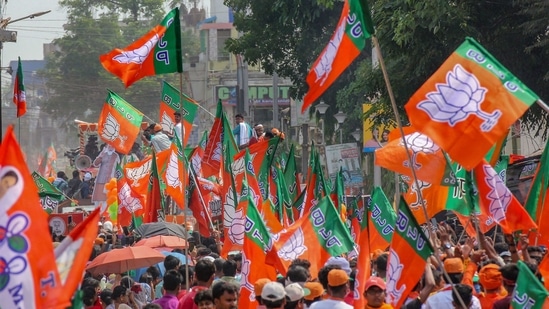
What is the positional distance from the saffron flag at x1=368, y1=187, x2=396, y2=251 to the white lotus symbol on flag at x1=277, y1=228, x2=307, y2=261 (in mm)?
2132

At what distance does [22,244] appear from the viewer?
6.98m

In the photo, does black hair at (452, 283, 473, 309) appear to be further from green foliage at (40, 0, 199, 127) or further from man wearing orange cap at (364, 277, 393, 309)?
green foliage at (40, 0, 199, 127)

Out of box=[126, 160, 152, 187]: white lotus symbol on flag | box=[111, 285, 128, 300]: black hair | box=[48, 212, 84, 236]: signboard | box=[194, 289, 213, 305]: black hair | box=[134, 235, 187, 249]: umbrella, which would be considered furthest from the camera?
box=[48, 212, 84, 236]: signboard

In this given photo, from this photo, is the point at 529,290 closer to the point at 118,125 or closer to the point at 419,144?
the point at 419,144

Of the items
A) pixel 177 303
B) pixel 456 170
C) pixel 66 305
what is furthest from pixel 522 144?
pixel 66 305

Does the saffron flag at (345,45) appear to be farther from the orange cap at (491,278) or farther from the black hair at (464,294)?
the black hair at (464,294)

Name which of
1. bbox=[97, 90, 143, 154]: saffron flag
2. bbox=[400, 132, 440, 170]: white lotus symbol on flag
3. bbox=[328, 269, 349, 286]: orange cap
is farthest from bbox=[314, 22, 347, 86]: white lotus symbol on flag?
bbox=[97, 90, 143, 154]: saffron flag

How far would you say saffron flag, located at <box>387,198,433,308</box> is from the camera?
931 centimetres

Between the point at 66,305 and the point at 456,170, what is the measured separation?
740 centimetres

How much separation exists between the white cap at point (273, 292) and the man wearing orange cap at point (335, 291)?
348 millimetres

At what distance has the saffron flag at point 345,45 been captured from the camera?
10.6 m

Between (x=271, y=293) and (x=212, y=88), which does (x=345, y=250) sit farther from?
(x=212, y=88)

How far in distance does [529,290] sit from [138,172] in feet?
42.9

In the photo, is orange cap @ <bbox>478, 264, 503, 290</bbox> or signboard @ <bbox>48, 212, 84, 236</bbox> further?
signboard @ <bbox>48, 212, 84, 236</bbox>
